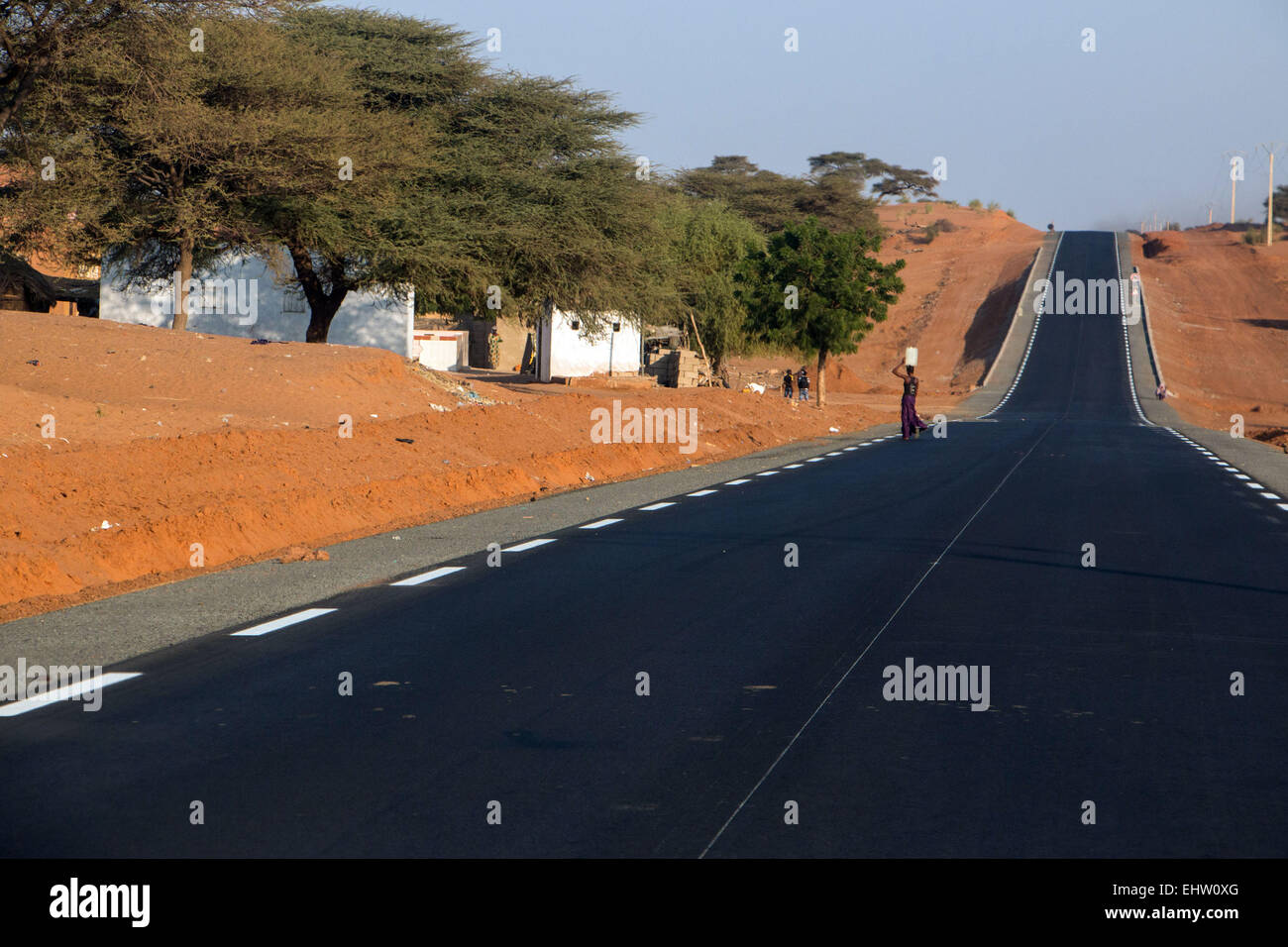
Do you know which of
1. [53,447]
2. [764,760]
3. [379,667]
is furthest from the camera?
[53,447]

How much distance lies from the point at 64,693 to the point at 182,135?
22515 millimetres

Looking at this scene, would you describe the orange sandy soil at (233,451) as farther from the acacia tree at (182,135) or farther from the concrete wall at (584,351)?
the concrete wall at (584,351)

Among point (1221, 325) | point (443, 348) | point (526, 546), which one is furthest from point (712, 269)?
point (1221, 325)

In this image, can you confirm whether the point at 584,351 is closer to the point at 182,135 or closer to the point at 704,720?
the point at 182,135

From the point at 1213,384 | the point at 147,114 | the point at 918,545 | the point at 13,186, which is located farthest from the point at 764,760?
the point at 1213,384

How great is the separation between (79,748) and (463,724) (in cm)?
163

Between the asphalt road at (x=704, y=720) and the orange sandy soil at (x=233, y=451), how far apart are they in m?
2.95

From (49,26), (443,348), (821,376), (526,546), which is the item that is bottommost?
(526,546)

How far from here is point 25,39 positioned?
75.3 ft

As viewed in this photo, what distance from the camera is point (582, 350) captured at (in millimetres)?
51688

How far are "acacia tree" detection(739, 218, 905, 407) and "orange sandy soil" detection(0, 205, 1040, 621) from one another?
715 inches

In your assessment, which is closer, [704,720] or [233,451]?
[704,720]

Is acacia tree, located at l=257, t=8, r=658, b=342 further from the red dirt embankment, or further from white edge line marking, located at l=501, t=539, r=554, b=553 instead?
white edge line marking, located at l=501, t=539, r=554, b=553
